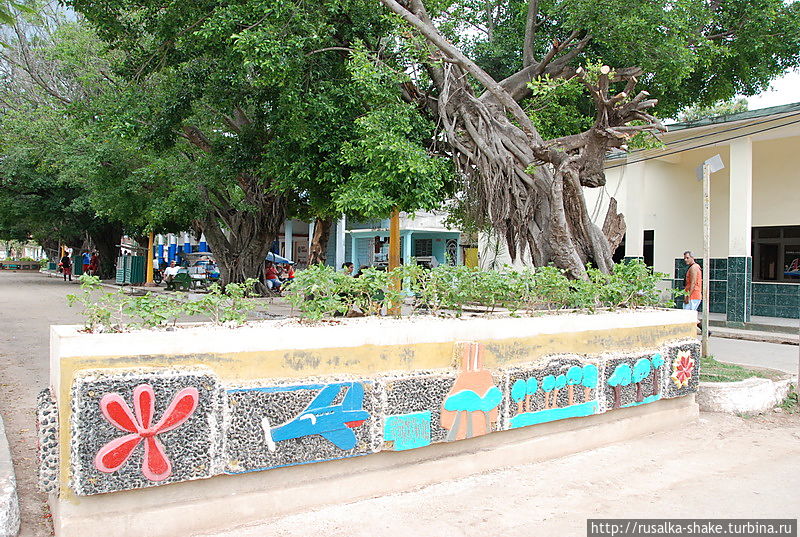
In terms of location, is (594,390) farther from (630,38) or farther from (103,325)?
(630,38)

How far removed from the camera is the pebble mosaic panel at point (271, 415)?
10.4ft

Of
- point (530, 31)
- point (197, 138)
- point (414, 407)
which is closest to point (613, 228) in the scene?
point (530, 31)

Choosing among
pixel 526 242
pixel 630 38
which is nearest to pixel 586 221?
pixel 526 242

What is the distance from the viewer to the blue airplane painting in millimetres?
3672

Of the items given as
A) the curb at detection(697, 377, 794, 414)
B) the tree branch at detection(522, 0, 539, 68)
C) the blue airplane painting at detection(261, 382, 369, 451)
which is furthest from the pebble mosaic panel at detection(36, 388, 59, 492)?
the tree branch at detection(522, 0, 539, 68)

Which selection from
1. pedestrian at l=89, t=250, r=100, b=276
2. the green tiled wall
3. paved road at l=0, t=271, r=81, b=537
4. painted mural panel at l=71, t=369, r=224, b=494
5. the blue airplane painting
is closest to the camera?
painted mural panel at l=71, t=369, r=224, b=494

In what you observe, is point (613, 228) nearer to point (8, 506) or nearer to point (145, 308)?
point (145, 308)

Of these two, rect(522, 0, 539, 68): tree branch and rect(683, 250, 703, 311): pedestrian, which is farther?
rect(683, 250, 703, 311): pedestrian

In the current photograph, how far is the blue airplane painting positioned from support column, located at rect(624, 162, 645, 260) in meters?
14.6

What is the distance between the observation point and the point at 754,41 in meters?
11.1

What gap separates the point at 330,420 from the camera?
3848 mm

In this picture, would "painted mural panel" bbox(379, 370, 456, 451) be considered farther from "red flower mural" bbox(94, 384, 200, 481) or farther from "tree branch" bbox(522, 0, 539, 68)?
"tree branch" bbox(522, 0, 539, 68)

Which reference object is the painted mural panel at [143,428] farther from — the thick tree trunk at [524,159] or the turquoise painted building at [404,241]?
the turquoise painted building at [404,241]

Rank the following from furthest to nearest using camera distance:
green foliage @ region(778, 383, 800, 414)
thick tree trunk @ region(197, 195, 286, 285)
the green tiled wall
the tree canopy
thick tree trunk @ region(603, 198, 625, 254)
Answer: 1. thick tree trunk @ region(197, 195, 286, 285)
2. the green tiled wall
3. thick tree trunk @ region(603, 198, 625, 254)
4. the tree canopy
5. green foliage @ region(778, 383, 800, 414)
